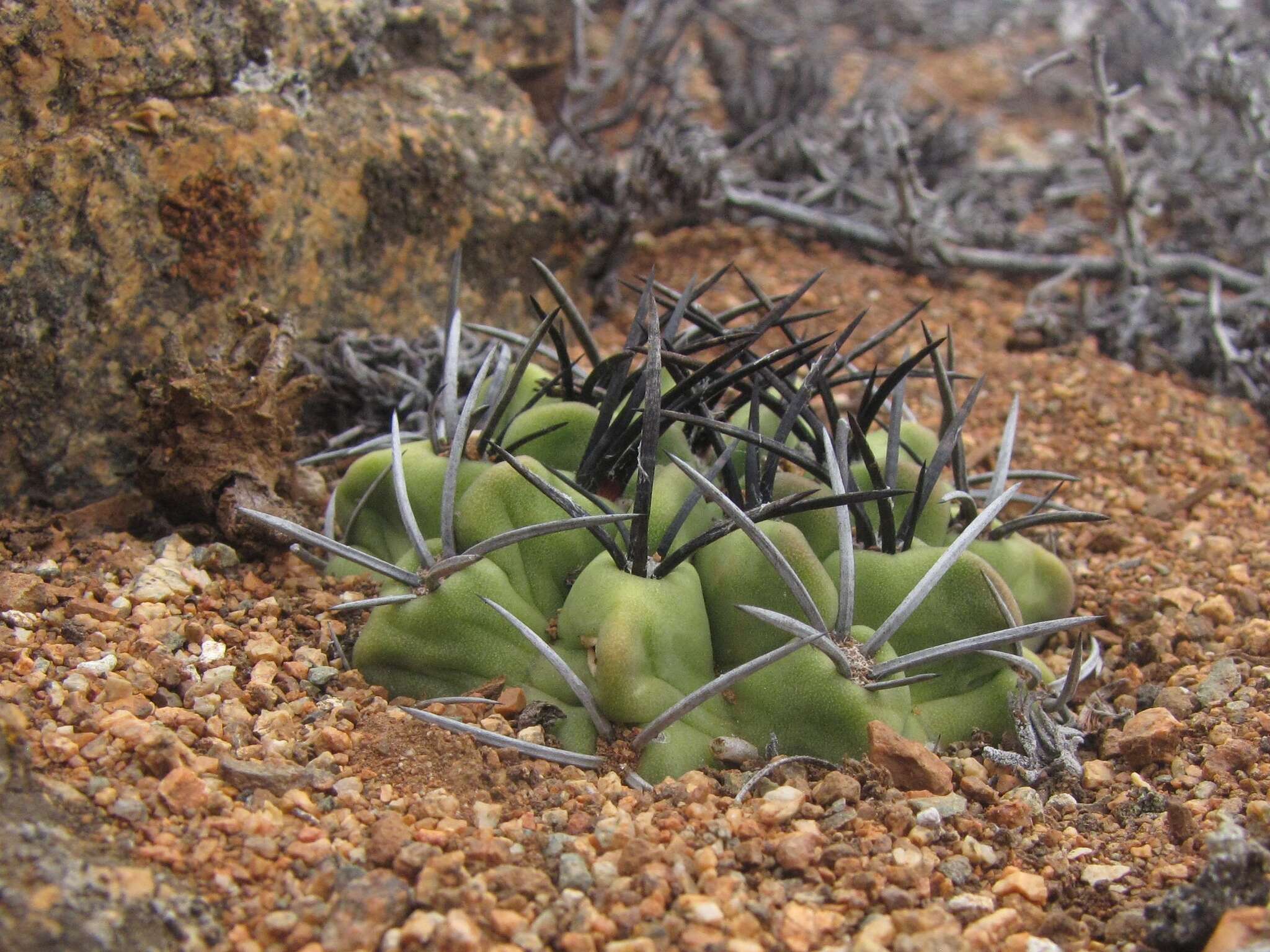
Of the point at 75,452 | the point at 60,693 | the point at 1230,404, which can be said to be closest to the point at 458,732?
the point at 60,693

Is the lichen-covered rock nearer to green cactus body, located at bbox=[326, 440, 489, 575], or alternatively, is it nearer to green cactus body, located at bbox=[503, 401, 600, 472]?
green cactus body, located at bbox=[326, 440, 489, 575]

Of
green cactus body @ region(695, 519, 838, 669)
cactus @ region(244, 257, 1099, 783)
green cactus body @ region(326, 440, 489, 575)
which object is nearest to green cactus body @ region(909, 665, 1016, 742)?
cactus @ region(244, 257, 1099, 783)

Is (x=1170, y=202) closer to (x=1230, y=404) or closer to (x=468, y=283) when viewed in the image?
(x=1230, y=404)

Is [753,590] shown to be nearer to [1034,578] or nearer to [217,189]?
[1034,578]

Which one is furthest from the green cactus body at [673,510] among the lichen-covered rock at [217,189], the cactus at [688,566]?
the lichen-covered rock at [217,189]

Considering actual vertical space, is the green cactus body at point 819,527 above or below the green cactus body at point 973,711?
above

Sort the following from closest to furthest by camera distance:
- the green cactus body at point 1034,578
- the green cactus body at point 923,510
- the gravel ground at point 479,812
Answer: the gravel ground at point 479,812 → the green cactus body at point 923,510 → the green cactus body at point 1034,578

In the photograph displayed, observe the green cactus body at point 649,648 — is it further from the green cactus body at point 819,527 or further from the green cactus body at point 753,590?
the green cactus body at point 819,527
